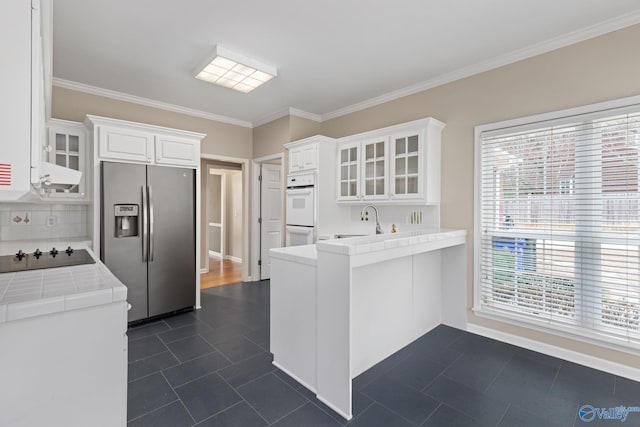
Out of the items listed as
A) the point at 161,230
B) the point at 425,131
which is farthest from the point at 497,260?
the point at 161,230

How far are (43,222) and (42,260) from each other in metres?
1.61

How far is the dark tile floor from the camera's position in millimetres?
1819

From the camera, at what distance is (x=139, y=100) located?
3893 mm

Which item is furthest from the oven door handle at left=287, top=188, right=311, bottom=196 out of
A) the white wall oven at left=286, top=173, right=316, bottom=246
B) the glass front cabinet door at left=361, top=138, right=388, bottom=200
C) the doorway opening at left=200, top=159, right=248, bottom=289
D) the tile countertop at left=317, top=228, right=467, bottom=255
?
the doorway opening at left=200, top=159, right=248, bottom=289

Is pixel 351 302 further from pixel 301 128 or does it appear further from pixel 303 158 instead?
pixel 301 128

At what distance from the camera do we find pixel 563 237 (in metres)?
2.54

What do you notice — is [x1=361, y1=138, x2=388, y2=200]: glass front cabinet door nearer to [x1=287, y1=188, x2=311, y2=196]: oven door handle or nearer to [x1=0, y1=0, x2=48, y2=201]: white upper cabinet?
[x1=287, y1=188, x2=311, y2=196]: oven door handle

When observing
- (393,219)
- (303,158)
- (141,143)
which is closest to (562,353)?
(393,219)

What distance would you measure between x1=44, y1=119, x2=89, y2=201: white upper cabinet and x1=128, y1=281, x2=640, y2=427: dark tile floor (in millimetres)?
1756

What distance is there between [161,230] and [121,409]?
2311 mm

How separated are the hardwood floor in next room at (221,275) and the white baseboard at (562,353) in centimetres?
376

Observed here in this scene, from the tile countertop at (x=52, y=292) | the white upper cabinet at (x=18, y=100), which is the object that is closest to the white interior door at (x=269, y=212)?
the tile countertop at (x=52, y=292)

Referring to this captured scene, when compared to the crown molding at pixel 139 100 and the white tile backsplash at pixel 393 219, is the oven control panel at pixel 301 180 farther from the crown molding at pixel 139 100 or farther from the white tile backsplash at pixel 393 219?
the crown molding at pixel 139 100

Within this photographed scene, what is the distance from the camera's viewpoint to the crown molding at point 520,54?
2.29 metres
